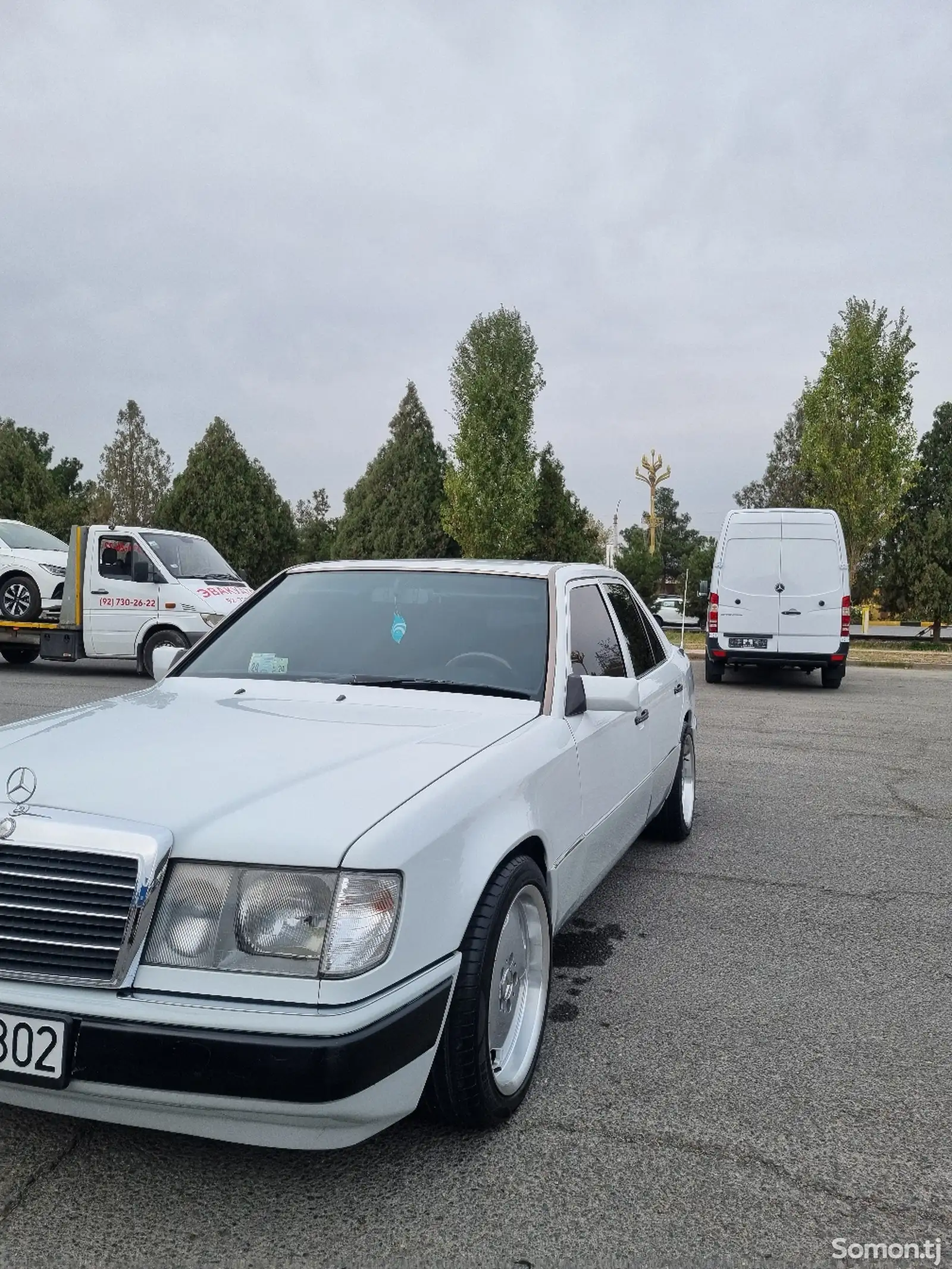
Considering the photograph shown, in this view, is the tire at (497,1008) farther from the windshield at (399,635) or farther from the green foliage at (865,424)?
the green foliage at (865,424)

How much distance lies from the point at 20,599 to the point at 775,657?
1054 cm

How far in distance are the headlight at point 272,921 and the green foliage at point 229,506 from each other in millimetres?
38228

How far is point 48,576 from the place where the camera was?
51.0 feet

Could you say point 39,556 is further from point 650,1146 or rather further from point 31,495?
point 31,495

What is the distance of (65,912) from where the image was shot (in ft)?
7.61

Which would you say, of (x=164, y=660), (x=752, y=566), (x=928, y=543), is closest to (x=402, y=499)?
(x=928, y=543)

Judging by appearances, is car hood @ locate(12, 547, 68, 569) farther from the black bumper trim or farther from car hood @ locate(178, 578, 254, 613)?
the black bumper trim

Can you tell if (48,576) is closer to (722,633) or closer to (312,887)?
(722,633)

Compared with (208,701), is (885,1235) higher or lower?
lower

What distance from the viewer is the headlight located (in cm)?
227

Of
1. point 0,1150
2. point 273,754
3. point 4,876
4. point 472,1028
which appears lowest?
point 0,1150

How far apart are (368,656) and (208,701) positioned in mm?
595

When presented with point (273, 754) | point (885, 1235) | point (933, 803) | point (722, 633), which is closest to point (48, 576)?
point (722, 633)

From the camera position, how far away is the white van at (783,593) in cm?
1510
